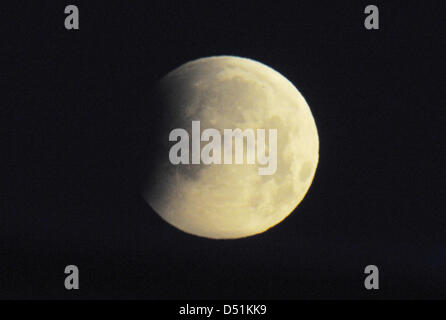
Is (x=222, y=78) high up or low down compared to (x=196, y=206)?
up

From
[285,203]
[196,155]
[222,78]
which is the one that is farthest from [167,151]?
[285,203]

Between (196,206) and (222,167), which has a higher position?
(222,167)

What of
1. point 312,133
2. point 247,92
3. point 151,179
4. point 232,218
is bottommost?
point 232,218

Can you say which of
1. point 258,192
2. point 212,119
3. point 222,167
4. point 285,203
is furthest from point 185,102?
point 285,203

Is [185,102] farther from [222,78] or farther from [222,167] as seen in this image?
[222,167]

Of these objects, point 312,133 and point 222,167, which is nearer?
point 222,167

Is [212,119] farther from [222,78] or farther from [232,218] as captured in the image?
[232,218]
